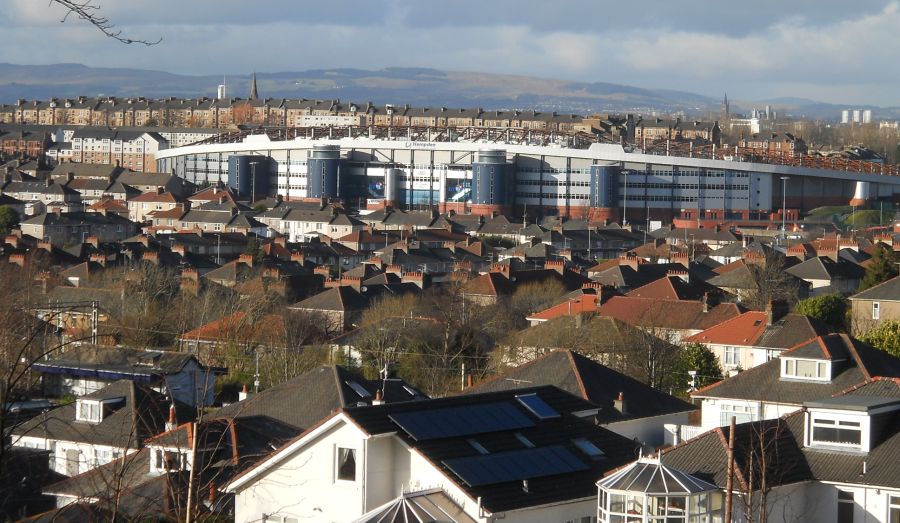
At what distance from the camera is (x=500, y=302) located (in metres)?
34.3

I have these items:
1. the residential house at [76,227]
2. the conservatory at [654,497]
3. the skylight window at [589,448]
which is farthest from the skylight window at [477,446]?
the residential house at [76,227]

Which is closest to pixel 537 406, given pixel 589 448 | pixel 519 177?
pixel 589 448

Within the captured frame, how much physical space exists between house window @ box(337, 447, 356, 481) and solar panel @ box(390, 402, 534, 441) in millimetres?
376

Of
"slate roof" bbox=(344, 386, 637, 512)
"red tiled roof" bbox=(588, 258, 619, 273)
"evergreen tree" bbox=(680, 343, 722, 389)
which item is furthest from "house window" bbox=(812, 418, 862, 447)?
"red tiled roof" bbox=(588, 258, 619, 273)

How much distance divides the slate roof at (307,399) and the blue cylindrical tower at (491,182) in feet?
192

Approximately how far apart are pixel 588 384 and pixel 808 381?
2.27m

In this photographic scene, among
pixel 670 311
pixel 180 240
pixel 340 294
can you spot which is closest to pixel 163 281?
pixel 340 294

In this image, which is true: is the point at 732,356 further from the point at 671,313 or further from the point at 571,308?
the point at 571,308

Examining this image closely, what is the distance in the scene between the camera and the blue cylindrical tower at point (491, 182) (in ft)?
247

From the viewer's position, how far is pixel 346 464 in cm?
1123

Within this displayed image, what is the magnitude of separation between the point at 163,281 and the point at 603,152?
42623mm

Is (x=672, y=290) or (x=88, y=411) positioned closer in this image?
(x=88, y=411)

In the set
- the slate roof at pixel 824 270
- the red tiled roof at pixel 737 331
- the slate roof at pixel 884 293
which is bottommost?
the slate roof at pixel 824 270

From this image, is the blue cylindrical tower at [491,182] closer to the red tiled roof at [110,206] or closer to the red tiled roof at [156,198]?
the red tiled roof at [156,198]
